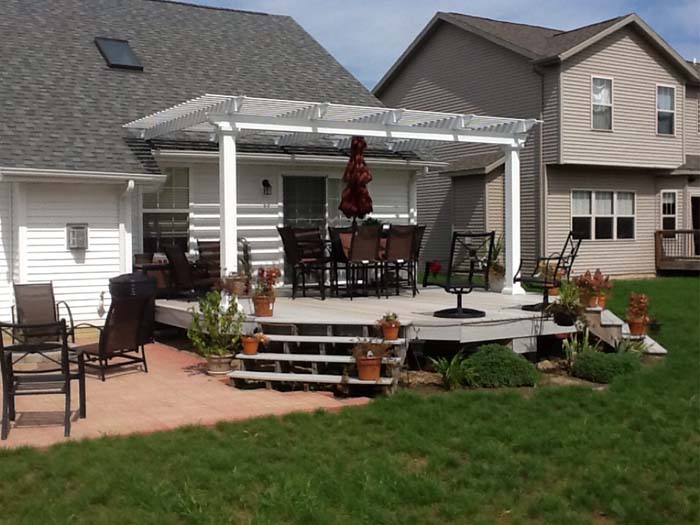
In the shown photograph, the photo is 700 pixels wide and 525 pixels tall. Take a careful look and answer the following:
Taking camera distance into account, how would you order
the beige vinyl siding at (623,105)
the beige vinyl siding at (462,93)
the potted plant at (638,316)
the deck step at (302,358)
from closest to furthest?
the deck step at (302,358) → the potted plant at (638,316) → the beige vinyl siding at (623,105) → the beige vinyl siding at (462,93)

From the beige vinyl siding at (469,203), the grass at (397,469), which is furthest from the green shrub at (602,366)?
the beige vinyl siding at (469,203)

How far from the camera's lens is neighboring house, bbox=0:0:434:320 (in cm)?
1127

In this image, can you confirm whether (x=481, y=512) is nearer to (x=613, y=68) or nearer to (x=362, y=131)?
(x=362, y=131)

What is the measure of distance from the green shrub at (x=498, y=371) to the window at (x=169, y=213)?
6.53m

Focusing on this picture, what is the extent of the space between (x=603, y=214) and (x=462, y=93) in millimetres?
5162

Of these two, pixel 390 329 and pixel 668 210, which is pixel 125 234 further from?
pixel 668 210

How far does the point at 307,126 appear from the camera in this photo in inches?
406

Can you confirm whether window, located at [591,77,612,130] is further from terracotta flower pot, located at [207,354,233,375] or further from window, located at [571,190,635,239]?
terracotta flower pot, located at [207,354,233,375]

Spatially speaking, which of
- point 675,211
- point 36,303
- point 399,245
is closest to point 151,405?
point 36,303

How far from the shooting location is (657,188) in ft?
71.2

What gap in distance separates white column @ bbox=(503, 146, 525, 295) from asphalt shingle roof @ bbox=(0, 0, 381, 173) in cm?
428

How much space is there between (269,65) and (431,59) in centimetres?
861

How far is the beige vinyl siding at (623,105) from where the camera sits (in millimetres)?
19219

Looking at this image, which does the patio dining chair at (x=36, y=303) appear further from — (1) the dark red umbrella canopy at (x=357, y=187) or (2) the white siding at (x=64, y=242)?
(1) the dark red umbrella canopy at (x=357, y=187)
